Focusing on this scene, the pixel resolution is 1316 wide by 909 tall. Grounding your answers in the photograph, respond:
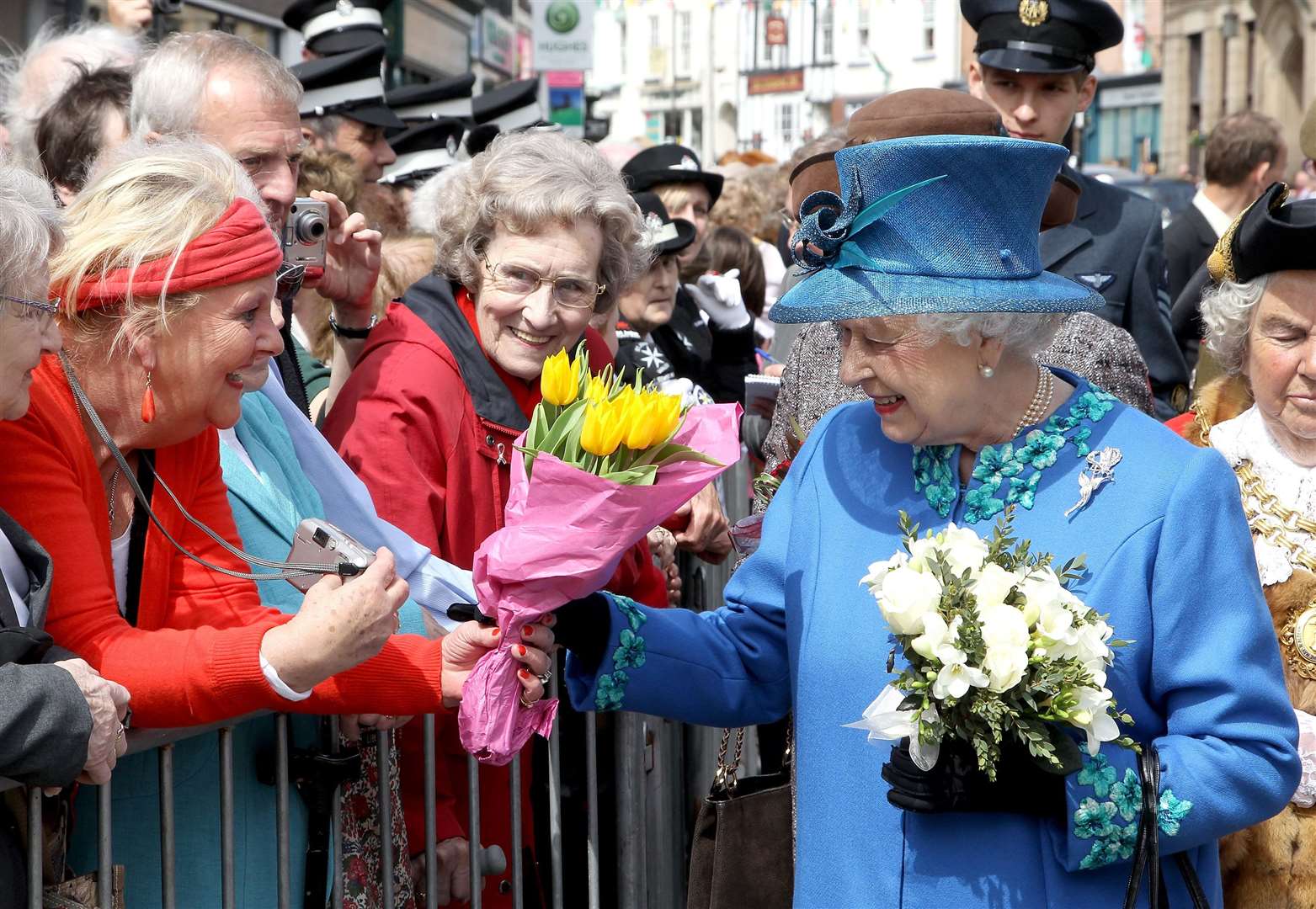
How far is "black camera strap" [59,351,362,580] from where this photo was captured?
2510mm

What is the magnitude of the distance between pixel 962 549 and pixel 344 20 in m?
5.45

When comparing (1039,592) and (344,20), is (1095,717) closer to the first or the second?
(1039,592)

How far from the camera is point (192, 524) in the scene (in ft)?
8.81

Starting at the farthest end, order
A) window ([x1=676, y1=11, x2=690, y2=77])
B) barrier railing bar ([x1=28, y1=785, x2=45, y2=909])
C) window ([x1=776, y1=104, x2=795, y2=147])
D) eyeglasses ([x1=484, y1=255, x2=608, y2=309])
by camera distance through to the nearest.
A: window ([x1=676, y1=11, x2=690, y2=77])
window ([x1=776, y1=104, x2=795, y2=147])
eyeglasses ([x1=484, y1=255, x2=608, y2=309])
barrier railing bar ([x1=28, y1=785, x2=45, y2=909])

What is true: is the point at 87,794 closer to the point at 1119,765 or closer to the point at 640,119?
the point at 1119,765

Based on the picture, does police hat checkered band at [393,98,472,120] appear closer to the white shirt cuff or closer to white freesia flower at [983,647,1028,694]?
the white shirt cuff

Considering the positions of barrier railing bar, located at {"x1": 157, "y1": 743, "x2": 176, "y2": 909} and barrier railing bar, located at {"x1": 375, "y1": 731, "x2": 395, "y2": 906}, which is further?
barrier railing bar, located at {"x1": 375, "y1": 731, "x2": 395, "y2": 906}

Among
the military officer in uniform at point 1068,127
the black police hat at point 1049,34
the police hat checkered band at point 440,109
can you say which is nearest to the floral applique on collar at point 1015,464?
the military officer in uniform at point 1068,127

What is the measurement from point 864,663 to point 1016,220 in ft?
2.59

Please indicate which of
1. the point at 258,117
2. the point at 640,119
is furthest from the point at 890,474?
the point at 640,119

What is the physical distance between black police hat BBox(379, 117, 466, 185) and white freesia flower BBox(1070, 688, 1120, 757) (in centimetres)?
534

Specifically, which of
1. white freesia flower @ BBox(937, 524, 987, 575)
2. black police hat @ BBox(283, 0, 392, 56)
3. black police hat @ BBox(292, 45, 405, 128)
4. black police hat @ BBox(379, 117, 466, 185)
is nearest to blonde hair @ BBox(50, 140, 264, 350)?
white freesia flower @ BBox(937, 524, 987, 575)

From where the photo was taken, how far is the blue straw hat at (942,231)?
8.14 feet

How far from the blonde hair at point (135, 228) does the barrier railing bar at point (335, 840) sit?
0.81m
